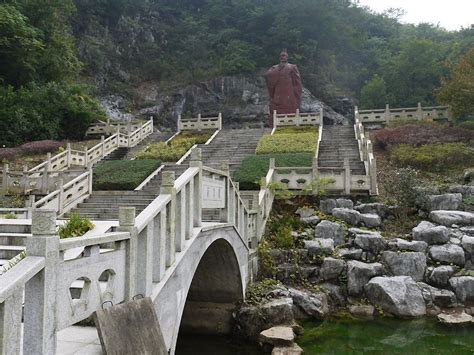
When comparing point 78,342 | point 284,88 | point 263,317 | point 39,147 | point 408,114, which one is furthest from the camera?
point 284,88

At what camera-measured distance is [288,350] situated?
27.1 ft

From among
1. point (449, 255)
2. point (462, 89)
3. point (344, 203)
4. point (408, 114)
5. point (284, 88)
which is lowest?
point (449, 255)

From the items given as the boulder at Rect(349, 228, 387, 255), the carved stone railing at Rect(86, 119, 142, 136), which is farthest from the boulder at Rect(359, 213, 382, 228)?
the carved stone railing at Rect(86, 119, 142, 136)

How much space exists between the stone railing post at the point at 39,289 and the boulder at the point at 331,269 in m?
9.02

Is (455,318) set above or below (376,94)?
below

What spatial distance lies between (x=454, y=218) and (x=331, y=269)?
4409 mm

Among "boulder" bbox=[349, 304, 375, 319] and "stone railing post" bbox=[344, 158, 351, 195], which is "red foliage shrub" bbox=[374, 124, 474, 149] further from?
"boulder" bbox=[349, 304, 375, 319]

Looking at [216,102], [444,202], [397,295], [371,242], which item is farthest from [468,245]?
[216,102]

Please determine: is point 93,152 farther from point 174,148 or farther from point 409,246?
point 409,246

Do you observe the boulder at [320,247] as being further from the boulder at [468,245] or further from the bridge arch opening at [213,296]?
the boulder at [468,245]

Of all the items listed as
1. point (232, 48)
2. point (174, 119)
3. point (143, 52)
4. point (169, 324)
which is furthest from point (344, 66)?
point (169, 324)

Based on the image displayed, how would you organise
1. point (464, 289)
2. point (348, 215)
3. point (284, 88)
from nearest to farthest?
point (464, 289) → point (348, 215) → point (284, 88)

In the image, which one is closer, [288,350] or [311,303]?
[288,350]

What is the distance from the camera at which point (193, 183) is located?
6.94m
